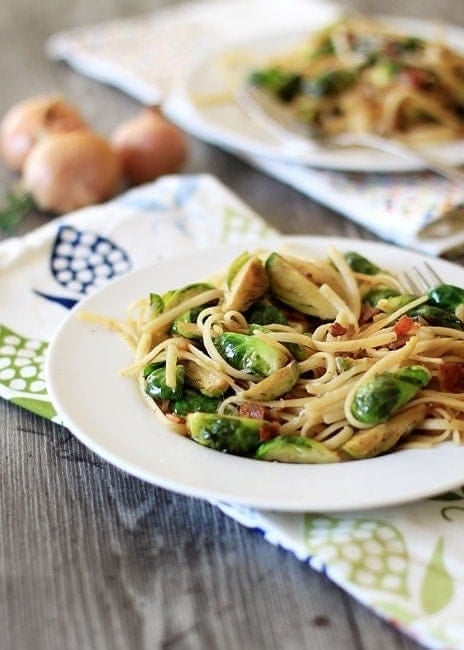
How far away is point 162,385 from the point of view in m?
2.20

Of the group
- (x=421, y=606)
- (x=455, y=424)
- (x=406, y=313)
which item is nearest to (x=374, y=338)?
(x=406, y=313)

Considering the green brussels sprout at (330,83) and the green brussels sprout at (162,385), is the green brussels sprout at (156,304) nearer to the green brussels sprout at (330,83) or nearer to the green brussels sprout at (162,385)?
the green brussels sprout at (162,385)

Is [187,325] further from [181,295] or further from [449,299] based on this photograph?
[449,299]

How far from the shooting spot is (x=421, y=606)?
1.82 metres

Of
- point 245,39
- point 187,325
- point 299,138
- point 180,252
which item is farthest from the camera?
point 245,39

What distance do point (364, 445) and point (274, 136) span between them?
1.97m

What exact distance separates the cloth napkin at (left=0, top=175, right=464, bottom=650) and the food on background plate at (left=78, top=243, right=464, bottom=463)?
0.50ft

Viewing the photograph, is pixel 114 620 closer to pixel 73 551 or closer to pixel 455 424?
pixel 73 551

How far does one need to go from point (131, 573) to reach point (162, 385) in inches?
17.3

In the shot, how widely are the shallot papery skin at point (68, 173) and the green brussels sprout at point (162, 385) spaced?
1.43 m

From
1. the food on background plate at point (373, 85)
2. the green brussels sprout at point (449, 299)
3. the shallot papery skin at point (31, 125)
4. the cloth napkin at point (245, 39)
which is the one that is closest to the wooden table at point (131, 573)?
the green brussels sprout at point (449, 299)

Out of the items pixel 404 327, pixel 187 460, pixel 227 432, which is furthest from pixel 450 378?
pixel 187 460

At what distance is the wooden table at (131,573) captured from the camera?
1.84 metres

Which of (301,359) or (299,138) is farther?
(299,138)
